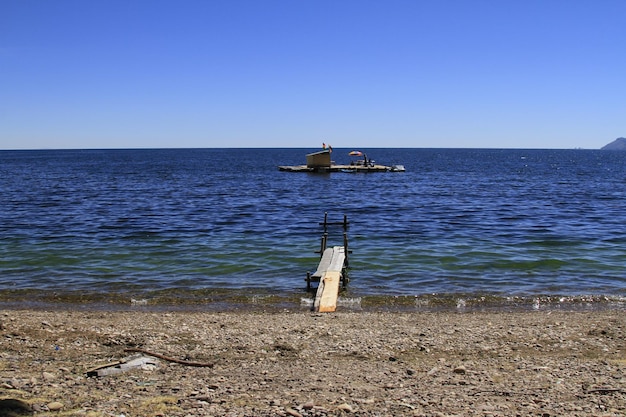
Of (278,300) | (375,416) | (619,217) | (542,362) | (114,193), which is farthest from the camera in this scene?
(114,193)

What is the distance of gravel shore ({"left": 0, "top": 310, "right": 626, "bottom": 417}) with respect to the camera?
7.99m

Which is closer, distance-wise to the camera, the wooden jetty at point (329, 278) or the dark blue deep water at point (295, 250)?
the wooden jetty at point (329, 278)

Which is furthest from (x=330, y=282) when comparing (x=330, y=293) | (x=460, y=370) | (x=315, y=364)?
(x=460, y=370)

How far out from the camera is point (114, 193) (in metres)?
51.9

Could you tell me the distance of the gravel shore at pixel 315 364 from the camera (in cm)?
799

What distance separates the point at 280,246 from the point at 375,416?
17638 mm

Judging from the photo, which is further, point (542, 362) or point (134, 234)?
point (134, 234)

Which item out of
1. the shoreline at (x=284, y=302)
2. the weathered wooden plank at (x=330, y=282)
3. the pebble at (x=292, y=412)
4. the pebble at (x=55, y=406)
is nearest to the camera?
the pebble at (x=292, y=412)

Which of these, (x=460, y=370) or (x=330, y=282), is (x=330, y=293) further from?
(x=460, y=370)

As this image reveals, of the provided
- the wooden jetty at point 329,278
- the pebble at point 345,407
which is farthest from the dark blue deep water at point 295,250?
the pebble at point 345,407

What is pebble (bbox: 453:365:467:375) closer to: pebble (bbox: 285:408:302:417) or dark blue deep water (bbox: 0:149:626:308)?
pebble (bbox: 285:408:302:417)

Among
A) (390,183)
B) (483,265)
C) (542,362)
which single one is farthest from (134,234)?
(390,183)

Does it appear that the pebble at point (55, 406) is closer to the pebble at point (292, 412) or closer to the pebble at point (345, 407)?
the pebble at point (292, 412)

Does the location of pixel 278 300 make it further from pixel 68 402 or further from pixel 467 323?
pixel 68 402
